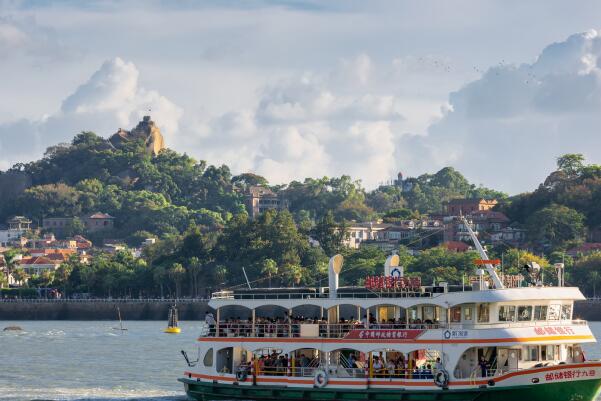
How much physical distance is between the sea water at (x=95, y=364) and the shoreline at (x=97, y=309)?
33867 millimetres

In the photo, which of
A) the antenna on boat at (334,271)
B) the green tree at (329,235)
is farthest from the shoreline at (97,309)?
the antenna on boat at (334,271)

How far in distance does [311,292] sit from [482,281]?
6.97 metres

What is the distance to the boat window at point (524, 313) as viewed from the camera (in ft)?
160

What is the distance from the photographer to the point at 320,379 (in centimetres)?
5056

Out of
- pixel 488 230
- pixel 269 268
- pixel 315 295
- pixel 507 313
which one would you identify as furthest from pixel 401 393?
pixel 488 230

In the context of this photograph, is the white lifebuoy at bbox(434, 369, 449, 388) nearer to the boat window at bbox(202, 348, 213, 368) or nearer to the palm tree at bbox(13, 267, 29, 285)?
the boat window at bbox(202, 348, 213, 368)

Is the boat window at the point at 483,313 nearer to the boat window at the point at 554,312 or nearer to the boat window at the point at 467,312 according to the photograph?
the boat window at the point at 467,312

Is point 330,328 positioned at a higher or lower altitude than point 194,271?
lower

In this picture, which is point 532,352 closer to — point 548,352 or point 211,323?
point 548,352

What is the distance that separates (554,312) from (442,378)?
4.55 metres

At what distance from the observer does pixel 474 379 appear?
1871 inches

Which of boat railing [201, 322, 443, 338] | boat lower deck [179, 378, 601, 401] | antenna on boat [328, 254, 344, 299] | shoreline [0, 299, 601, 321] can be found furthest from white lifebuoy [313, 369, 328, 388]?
shoreline [0, 299, 601, 321]

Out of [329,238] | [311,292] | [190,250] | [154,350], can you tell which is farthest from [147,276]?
[311,292]

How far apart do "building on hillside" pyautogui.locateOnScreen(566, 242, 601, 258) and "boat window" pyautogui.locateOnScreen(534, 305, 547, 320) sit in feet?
384
